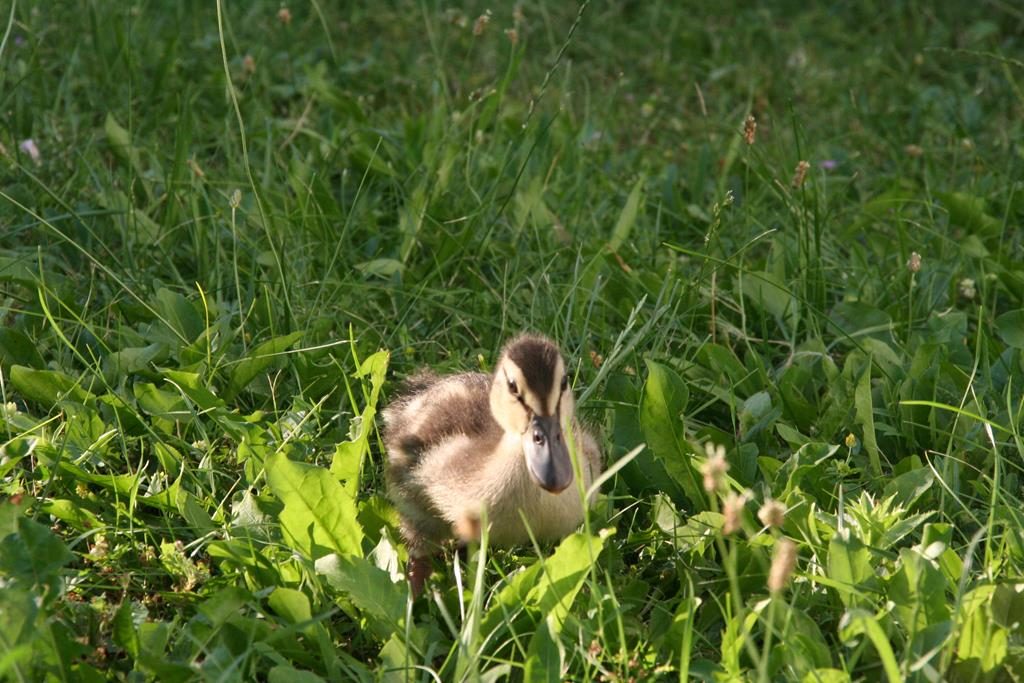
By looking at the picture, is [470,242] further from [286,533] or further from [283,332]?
[286,533]

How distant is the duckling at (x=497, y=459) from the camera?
280 cm

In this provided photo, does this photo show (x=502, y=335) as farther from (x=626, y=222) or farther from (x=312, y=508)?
(x=312, y=508)

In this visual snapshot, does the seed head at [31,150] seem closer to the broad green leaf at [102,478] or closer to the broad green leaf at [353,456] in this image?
the broad green leaf at [102,478]

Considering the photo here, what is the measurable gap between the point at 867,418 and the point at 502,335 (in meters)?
0.99

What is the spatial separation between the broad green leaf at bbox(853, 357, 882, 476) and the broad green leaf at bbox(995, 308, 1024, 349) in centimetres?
60

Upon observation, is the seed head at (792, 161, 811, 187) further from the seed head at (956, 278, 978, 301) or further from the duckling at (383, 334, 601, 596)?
the duckling at (383, 334, 601, 596)

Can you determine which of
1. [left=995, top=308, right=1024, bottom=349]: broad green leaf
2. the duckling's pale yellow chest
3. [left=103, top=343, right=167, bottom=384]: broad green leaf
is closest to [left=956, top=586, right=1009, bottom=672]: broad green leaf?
the duckling's pale yellow chest

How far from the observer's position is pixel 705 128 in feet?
17.0

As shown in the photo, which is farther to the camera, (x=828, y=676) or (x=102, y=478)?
(x=102, y=478)

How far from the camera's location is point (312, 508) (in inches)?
105

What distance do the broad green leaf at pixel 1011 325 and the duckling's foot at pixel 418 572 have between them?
1745 millimetres

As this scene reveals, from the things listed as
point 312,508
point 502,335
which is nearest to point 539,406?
point 312,508

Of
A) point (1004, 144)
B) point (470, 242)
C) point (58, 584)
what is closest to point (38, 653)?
point (58, 584)

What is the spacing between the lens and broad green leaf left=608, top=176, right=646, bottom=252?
4.14 m
